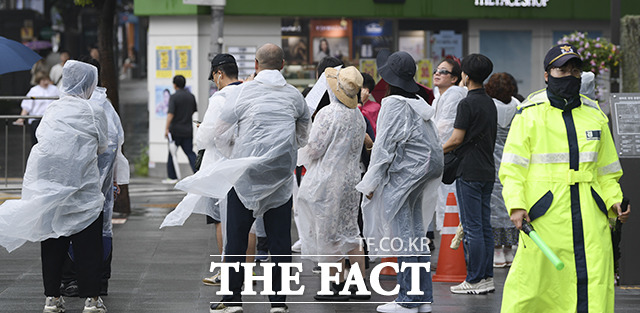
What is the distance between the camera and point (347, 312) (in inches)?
288

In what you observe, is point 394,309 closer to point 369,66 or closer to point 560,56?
point 560,56

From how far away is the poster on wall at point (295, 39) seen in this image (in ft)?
58.7

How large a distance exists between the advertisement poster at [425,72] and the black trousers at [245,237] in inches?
448

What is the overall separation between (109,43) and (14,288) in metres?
5.64

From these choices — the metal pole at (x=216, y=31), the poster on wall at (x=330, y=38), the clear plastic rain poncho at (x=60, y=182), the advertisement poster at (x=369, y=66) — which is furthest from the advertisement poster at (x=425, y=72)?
the clear plastic rain poncho at (x=60, y=182)

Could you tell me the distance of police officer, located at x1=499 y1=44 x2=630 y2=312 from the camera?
538 centimetres

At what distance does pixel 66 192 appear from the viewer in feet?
22.5

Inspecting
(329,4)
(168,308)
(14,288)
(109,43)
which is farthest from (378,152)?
(329,4)

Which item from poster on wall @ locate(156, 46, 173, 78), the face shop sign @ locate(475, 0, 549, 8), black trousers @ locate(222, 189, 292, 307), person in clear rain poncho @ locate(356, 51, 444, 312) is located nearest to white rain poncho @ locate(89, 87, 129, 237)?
black trousers @ locate(222, 189, 292, 307)

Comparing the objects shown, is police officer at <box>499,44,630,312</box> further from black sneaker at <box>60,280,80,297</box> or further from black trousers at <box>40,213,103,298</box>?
black sneaker at <box>60,280,80,297</box>

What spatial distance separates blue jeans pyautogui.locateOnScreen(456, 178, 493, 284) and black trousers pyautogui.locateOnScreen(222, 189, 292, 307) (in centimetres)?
154

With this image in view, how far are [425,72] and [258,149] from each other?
38.5ft

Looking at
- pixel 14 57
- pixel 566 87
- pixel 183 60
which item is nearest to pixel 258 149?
pixel 566 87

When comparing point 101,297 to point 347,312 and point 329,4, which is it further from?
point 329,4
